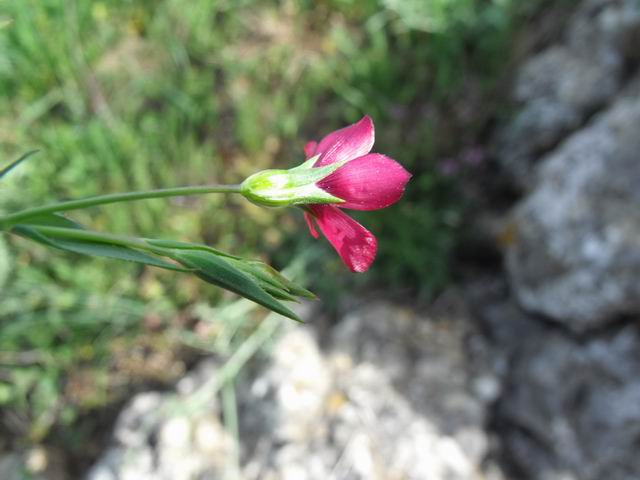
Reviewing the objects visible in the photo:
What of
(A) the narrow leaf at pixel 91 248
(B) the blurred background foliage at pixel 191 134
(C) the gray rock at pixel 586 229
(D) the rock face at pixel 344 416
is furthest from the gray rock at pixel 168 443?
(A) the narrow leaf at pixel 91 248

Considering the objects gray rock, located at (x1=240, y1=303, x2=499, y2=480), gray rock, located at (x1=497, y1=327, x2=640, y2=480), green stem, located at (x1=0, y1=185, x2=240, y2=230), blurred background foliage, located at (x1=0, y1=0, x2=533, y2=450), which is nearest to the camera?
green stem, located at (x1=0, y1=185, x2=240, y2=230)

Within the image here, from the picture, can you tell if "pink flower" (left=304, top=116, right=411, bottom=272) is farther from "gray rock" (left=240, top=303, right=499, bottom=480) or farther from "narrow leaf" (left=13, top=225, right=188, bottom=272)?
"gray rock" (left=240, top=303, right=499, bottom=480)

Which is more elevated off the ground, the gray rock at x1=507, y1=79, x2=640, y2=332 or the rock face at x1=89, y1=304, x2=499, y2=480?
the gray rock at x1=507, y1=79, x2=640, y2=332

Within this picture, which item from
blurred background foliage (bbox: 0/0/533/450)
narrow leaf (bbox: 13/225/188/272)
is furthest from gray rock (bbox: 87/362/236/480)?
narrow leaf (bbox: 13/225/188/272)

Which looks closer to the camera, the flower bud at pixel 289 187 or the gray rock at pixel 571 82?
the flower bud at pixel 289 187

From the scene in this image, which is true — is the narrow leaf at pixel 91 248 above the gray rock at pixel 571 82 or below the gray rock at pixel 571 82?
above

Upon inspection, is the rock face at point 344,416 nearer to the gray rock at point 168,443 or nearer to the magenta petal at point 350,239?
the gray rock at point 168,443

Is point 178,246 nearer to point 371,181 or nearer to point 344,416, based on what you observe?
point 371,181
